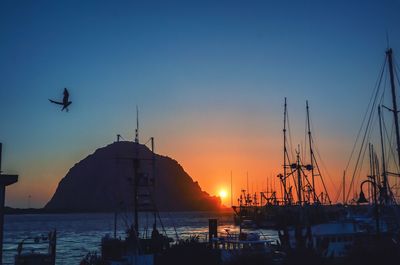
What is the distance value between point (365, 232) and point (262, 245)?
13101mm

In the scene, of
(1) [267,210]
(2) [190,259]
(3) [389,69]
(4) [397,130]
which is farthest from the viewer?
(1) [267,210]

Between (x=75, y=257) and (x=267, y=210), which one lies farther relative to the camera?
(x=267, y=210)

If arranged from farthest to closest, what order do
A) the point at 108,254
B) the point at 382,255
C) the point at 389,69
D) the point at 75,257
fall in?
the point at 75,257, the point at 108,254, the point at 389,69, the point at 382,255

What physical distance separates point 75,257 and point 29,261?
171ft

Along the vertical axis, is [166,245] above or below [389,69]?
below

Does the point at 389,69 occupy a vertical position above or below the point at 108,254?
above

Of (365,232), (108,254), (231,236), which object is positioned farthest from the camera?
(365,232)

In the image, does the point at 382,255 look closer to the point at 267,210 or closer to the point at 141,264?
the point at 141,264

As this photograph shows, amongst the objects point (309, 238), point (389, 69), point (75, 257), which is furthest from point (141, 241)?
point (75, 257)

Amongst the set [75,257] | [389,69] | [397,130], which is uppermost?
[389,69]

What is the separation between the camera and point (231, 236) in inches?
1724

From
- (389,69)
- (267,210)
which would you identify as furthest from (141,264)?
(267,210)

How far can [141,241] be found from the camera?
38.4 m

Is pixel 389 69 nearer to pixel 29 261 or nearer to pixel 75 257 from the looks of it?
pixel 29 261
